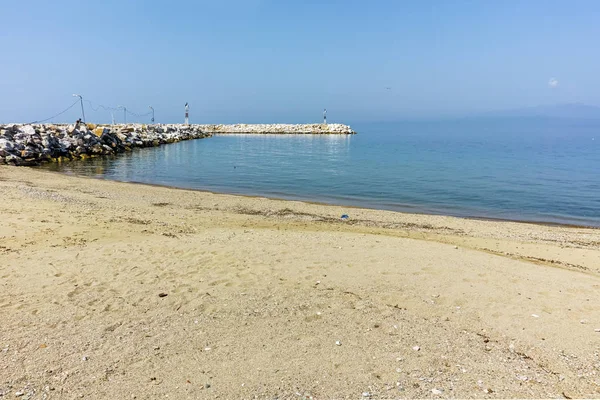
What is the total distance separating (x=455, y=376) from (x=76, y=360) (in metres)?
3.78

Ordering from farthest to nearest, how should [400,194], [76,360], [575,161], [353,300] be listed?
[575,161] → [400,194] → [353,300] → [76,360]

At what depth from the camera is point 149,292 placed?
230 inches

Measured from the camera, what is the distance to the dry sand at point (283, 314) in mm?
3723

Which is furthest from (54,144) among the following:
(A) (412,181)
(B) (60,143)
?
(A) (412,181)

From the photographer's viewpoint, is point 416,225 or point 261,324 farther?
point 416,225

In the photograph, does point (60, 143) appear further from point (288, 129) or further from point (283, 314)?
point (288, 129)

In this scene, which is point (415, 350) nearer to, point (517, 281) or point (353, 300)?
point (353, 300)

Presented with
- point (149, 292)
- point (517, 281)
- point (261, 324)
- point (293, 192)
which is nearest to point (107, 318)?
point (149, 292)

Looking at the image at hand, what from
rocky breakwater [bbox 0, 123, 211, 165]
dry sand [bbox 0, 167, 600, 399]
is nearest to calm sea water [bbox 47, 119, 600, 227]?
rocky breakwater [bbox 0, 123, 211, 165]

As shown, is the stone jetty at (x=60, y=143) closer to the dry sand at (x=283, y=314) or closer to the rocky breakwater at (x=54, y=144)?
the rocky breakwater at (x=54, y=144)

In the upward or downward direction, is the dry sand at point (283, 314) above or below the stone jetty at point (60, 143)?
below

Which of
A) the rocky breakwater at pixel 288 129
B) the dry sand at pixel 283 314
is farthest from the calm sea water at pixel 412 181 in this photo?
the rocky breakwater at pixel 288 129

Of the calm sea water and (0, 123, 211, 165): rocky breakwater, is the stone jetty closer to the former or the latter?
(0, 123, 211, 165): rocky breakwater

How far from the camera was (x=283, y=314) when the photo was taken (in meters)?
5.24
